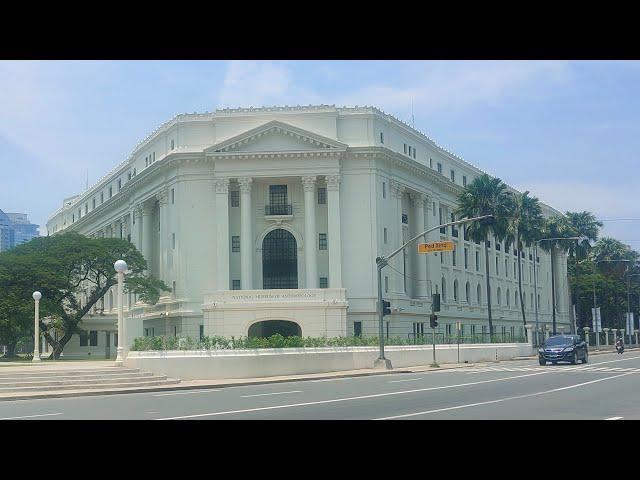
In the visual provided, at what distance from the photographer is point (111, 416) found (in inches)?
813

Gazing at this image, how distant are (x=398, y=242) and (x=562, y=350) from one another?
23368mm

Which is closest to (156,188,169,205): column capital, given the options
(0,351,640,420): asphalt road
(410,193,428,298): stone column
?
(410,193,428,298): stone column

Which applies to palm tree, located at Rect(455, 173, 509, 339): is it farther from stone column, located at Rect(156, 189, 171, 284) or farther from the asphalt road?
the asphalt road

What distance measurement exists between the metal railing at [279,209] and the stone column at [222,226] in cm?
345

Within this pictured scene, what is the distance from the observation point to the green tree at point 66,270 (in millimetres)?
65125

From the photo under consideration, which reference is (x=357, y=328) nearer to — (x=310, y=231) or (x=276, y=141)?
(x=310, y=231)

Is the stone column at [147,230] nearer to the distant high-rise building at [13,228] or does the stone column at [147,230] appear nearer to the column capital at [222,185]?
the column capital at [222,185]

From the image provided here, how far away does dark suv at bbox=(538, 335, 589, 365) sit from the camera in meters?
49.2

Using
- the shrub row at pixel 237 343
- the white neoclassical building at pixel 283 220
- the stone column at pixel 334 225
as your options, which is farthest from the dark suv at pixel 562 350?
the stone column at pixel 334 225

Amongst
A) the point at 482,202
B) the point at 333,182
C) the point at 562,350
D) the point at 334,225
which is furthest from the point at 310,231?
the point at 562,350

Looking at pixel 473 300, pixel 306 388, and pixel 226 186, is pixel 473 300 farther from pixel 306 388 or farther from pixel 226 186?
pixel 306 388

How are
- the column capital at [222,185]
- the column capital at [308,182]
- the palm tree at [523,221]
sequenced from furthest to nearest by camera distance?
the palm tree at [523,221], the column capital at [222,185], the column capital at [308,182]

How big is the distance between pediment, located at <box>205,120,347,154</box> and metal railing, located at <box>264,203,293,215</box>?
4.88 metres
